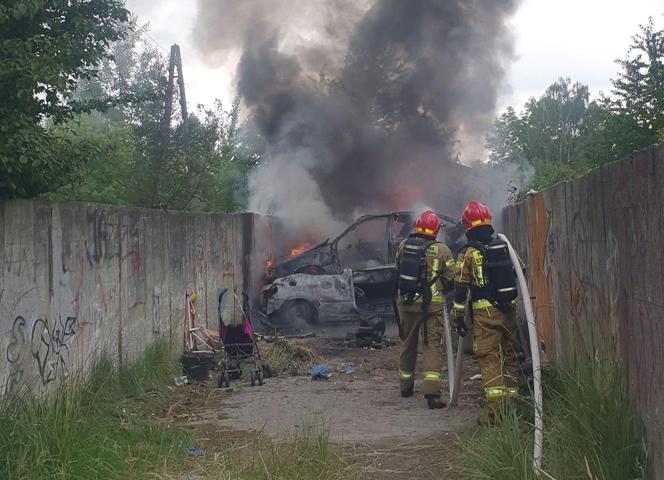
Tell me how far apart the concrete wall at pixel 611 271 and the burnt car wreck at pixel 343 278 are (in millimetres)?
4641

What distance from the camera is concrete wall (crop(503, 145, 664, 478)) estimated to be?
353cm

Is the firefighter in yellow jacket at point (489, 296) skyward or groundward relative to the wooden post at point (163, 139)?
groundward

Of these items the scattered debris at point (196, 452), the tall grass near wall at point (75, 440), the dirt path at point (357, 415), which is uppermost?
the tall grass near wall at point (75, 440)

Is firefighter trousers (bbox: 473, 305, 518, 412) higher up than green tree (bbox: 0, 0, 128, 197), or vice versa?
green tree (bbox: 0, 0, 128, 197)

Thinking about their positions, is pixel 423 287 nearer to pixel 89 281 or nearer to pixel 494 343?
pixel 494 343

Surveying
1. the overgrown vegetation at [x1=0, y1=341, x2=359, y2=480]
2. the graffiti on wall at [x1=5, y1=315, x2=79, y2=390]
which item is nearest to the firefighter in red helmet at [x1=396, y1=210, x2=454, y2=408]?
the overgrown vegetation at [x1=0, y1=341, x2=359, y2=480]

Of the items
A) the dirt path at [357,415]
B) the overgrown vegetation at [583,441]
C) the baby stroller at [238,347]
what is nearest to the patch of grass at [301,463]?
the dirt path at [357,415]

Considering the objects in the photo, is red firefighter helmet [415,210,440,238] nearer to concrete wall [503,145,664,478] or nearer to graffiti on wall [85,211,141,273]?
concrete wall [503,145,664,478]

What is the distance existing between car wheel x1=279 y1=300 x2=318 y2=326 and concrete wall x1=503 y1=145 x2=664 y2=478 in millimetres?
5165

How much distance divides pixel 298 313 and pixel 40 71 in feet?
26.8

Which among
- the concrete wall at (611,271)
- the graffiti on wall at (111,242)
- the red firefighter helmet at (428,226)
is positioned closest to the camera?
the concrete wall at (611,271)

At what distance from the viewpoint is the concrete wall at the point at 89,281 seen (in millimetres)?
5562

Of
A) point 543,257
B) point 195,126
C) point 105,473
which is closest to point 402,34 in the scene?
point 195,126

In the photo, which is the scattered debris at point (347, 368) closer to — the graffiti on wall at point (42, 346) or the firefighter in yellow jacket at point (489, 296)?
the firefighter in yellow jacket at point (489, 296)
